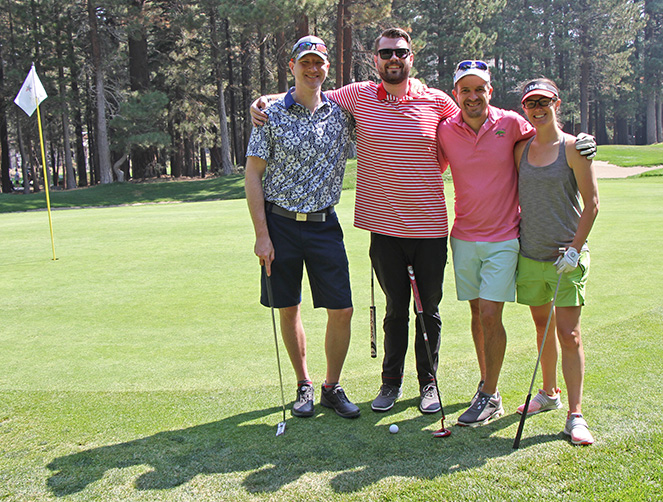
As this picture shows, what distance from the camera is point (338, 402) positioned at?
358 cm

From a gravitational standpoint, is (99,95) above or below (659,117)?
below

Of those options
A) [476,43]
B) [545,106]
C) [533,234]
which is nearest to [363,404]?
[533,234]

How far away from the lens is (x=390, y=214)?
3.78 meters

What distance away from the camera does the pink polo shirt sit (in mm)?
3514

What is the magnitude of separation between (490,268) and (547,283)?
1.04ft

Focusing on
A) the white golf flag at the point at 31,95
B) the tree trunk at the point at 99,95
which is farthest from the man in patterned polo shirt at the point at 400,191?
the tree trunk at the point at 99,95

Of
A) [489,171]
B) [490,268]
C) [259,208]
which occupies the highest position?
[489,171]

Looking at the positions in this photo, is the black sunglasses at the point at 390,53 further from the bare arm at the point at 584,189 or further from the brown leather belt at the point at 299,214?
the bare arm at the point at 584,189

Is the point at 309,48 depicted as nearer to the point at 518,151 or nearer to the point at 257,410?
the point at 518,151

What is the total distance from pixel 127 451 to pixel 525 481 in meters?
1.89

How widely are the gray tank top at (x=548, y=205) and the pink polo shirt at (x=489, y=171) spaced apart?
9 centimetres

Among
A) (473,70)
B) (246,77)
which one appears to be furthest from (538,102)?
(246,77)

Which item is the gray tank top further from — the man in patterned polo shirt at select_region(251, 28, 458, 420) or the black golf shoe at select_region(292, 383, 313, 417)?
the black golf shoe at select_region(292, 383, 313, 417)

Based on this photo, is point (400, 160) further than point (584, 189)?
Yes
